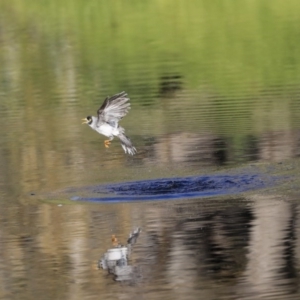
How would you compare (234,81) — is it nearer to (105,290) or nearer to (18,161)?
(18,161)

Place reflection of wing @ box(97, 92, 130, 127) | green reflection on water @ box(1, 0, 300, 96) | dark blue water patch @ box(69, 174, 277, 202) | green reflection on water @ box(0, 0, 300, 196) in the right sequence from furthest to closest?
green reflection on water @ box(1, 0, 300, 96), green reflection on water @ box(0, 0, 300, 196), dark blue water patch @ box(69, 174, 277, 202), reflection of wing @ box(97, 92, 130, 127)

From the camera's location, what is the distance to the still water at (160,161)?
9.91 m

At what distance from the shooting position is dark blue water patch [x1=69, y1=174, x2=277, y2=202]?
13.1 m

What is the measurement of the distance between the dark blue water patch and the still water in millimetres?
105

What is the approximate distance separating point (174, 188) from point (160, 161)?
203cm

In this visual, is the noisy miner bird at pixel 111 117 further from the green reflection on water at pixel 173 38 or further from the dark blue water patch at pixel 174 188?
the green reflection on water at pixel 173 38

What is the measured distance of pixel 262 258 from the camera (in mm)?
10125

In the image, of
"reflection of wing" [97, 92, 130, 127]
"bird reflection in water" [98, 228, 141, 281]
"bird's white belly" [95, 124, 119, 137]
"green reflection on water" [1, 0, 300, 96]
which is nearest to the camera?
"bird reflection in water" [98, 228, 141, 281]

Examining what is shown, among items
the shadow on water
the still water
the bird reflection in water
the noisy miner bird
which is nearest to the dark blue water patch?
the shadow on water

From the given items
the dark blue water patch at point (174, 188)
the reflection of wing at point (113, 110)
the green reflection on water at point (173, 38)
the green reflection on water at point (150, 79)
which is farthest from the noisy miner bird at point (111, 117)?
the green reflection on water at point (173, 38)

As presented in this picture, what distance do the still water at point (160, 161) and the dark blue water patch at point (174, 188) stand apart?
105mm

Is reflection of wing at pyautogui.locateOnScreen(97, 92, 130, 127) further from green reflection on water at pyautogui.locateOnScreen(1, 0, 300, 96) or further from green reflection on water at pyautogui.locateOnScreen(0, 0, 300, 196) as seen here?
green reflection on water at pyautogui.locateOnScreen(1, 0, 300, 96)

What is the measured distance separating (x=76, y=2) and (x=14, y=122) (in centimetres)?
2214

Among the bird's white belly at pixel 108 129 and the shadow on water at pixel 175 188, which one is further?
the shadow on water at pixel 175 188
